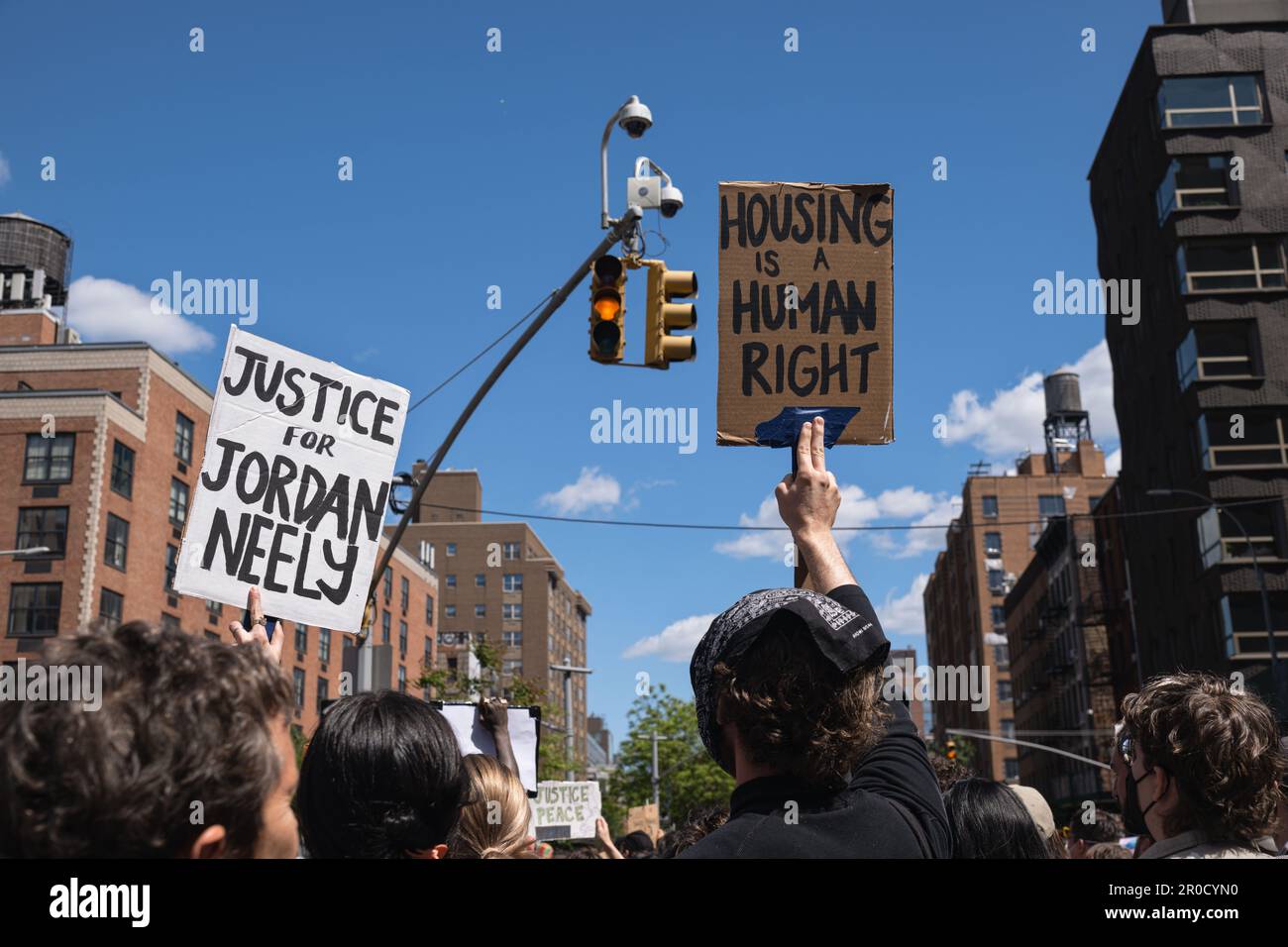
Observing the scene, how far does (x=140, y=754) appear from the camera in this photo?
1.76m

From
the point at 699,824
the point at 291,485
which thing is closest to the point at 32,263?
the point at 291,485

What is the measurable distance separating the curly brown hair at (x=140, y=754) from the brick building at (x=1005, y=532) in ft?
317

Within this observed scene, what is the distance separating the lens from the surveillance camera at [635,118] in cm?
1226

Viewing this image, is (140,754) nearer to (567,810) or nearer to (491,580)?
(567,810)

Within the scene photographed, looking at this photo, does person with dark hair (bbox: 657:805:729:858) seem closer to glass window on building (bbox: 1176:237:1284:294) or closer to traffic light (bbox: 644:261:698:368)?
traffic light (bbox: 644:261:698:368)

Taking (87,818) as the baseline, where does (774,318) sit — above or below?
above

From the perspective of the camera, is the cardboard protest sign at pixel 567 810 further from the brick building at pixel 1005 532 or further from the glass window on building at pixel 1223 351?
the brick building at pixel 1005 532

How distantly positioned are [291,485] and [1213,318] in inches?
1747

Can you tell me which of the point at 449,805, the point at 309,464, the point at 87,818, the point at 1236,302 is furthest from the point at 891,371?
the point at 1236,302

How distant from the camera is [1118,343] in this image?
54.5 meters

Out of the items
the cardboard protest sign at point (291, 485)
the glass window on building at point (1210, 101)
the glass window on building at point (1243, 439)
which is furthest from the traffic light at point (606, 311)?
the glass window on building at point (1210, 101)
